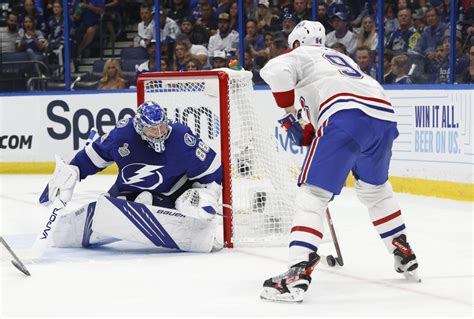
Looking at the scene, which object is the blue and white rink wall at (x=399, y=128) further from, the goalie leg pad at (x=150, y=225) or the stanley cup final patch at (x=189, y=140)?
the goalie leg pad at (x=150, y=225)

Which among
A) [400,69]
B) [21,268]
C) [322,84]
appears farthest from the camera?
[400,69]

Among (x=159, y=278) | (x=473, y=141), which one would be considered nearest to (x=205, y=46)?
(x=473, y=141)

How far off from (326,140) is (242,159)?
5.61 ft

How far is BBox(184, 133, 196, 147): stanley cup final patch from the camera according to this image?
4.82 metres

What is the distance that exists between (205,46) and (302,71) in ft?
18.2

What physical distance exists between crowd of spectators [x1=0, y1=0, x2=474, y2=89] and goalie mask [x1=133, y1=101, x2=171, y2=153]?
3.23m

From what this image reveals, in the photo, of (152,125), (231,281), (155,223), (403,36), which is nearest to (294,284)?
(231,281)

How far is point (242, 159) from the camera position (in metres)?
5.31

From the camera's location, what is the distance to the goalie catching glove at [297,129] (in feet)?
12.8

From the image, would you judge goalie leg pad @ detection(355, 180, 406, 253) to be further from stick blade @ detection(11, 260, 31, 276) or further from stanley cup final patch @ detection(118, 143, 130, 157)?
stick blade @ detection(11, 260, 31, 276)

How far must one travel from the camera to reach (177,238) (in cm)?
471

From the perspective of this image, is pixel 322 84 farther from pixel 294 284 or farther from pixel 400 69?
pixel 400 69

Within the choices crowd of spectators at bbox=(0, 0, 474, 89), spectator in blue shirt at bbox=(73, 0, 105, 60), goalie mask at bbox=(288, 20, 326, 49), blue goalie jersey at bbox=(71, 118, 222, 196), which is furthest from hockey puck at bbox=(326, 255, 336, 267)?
spectator in blue shirt at bbox=(73, 0, 105, 60)

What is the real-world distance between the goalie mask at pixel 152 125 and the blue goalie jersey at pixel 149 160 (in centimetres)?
6
